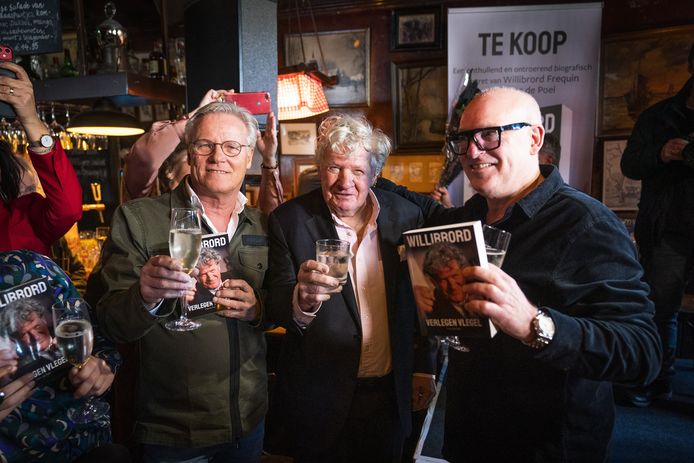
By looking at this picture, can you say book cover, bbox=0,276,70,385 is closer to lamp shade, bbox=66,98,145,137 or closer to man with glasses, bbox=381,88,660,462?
man with glasses, bbox=381,88,660,462

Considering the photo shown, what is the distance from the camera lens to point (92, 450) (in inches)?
57.0

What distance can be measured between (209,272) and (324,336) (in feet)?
1.64

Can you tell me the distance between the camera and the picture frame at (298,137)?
5496 mm

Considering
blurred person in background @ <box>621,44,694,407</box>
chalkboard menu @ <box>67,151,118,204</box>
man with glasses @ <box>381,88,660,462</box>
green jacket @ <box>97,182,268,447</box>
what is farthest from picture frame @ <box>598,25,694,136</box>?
chalkboard menu @ <box>67,151,118,204</box>

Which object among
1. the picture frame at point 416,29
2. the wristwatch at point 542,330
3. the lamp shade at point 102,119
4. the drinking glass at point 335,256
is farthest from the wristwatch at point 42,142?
the picture frame at point 416,29

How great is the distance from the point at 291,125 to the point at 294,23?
1189mm

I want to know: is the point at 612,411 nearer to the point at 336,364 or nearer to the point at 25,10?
the point at 336,364

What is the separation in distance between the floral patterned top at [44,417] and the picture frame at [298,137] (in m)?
4.21

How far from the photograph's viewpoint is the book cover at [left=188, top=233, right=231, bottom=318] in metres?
1.45

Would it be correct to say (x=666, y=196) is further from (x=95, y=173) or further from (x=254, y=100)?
(x=95, y=173)

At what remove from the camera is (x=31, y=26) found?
2.69 meters

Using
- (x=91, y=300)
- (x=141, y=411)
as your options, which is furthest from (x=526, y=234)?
(x=91, y=300)

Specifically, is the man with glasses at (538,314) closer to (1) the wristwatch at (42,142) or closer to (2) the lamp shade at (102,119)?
(1) the wristwatch at (42,142)

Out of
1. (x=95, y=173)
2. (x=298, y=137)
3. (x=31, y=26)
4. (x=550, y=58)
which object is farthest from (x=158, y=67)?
(x=95, y=173)
